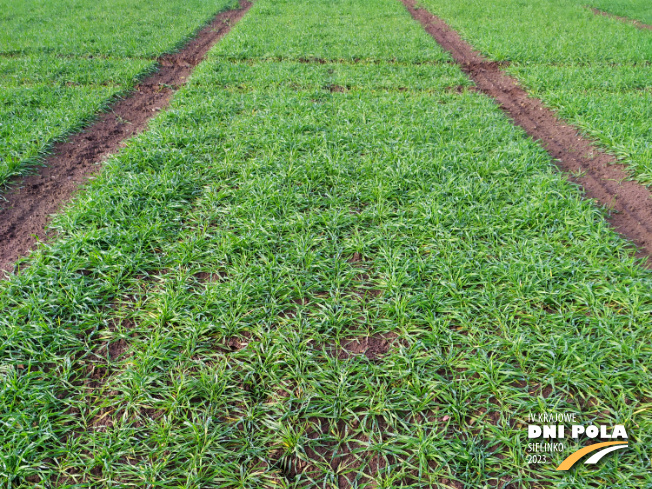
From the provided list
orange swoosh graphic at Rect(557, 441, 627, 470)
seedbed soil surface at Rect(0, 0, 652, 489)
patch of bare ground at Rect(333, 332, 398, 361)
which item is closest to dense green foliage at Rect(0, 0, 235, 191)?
seedbed soil surface at Rect(0, 0, 652, 489)

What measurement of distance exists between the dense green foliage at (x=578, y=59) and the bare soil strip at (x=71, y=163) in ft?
19.7

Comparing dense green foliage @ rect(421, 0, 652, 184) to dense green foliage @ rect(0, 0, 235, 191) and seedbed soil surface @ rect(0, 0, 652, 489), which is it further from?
dense green foliage @ rect(0, 0, 235, 191)

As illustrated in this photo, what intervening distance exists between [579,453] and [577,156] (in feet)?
13.0

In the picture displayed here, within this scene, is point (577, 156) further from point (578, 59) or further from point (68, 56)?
point (68, 56)

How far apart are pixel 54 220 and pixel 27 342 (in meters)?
1.45

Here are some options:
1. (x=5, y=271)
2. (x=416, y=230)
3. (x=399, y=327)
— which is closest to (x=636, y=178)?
(x=416, y=230)

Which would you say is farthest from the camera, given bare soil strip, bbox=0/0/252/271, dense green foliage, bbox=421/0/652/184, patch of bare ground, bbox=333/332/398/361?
dense green foliage, bbox=421/0/652/184

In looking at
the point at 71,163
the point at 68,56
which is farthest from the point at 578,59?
the point at 68,56

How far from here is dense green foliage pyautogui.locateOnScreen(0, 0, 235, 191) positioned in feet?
15.8

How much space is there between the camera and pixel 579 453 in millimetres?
1916

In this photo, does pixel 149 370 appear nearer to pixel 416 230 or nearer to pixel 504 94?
pixel 416 230

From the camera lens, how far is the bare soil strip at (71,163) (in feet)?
11.0

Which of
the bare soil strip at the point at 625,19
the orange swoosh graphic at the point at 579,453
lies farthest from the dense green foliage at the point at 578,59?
the orange swoosh graphic at the point at 579,453

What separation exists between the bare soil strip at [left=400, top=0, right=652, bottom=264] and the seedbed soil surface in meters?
0.27
